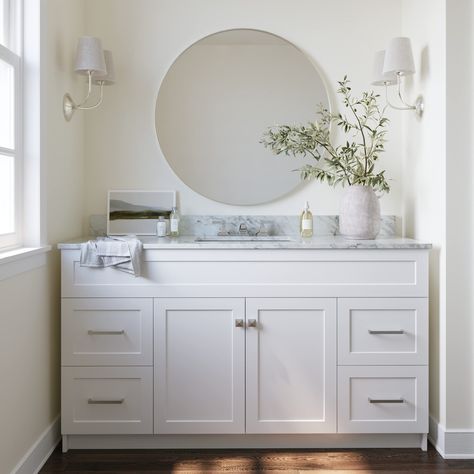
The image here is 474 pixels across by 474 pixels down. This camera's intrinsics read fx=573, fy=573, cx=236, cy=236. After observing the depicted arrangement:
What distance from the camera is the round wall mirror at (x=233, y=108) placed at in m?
2.99

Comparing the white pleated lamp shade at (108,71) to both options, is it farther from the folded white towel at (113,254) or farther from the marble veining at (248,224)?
the folded white towel at (113,254)

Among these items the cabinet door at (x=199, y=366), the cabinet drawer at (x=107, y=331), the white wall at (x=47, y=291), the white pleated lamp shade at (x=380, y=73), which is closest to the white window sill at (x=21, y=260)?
the white wall at (x=47, y=291)

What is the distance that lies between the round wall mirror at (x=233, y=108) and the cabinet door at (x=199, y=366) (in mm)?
743

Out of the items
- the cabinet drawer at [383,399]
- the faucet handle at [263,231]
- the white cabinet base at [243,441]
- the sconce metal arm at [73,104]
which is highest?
the sconce metal arm at [73,104]

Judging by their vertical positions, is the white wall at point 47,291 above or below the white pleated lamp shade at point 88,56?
below

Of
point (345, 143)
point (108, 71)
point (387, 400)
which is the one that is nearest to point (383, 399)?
point (387, 400)

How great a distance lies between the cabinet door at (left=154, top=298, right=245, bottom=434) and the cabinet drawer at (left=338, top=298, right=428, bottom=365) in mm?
478

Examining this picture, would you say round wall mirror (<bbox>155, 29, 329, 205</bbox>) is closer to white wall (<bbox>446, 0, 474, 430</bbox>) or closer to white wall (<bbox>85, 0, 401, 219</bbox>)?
white wall (<bbox>85, 0, 401, 219</bbox>)

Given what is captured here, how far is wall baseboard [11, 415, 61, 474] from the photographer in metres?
2.19

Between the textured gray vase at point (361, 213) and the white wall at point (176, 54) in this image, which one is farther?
the white wall at point (176, 54)

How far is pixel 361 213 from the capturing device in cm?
271

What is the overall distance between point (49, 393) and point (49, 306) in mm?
382

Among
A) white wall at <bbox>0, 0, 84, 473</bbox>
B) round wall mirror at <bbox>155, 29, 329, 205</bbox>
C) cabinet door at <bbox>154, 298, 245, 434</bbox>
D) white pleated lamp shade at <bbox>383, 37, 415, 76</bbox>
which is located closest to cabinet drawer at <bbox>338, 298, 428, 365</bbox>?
cabinet door at <bbox>154, 298, 245, 434</bbox>

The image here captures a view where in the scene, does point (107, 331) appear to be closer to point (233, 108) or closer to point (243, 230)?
point (243, 230)
